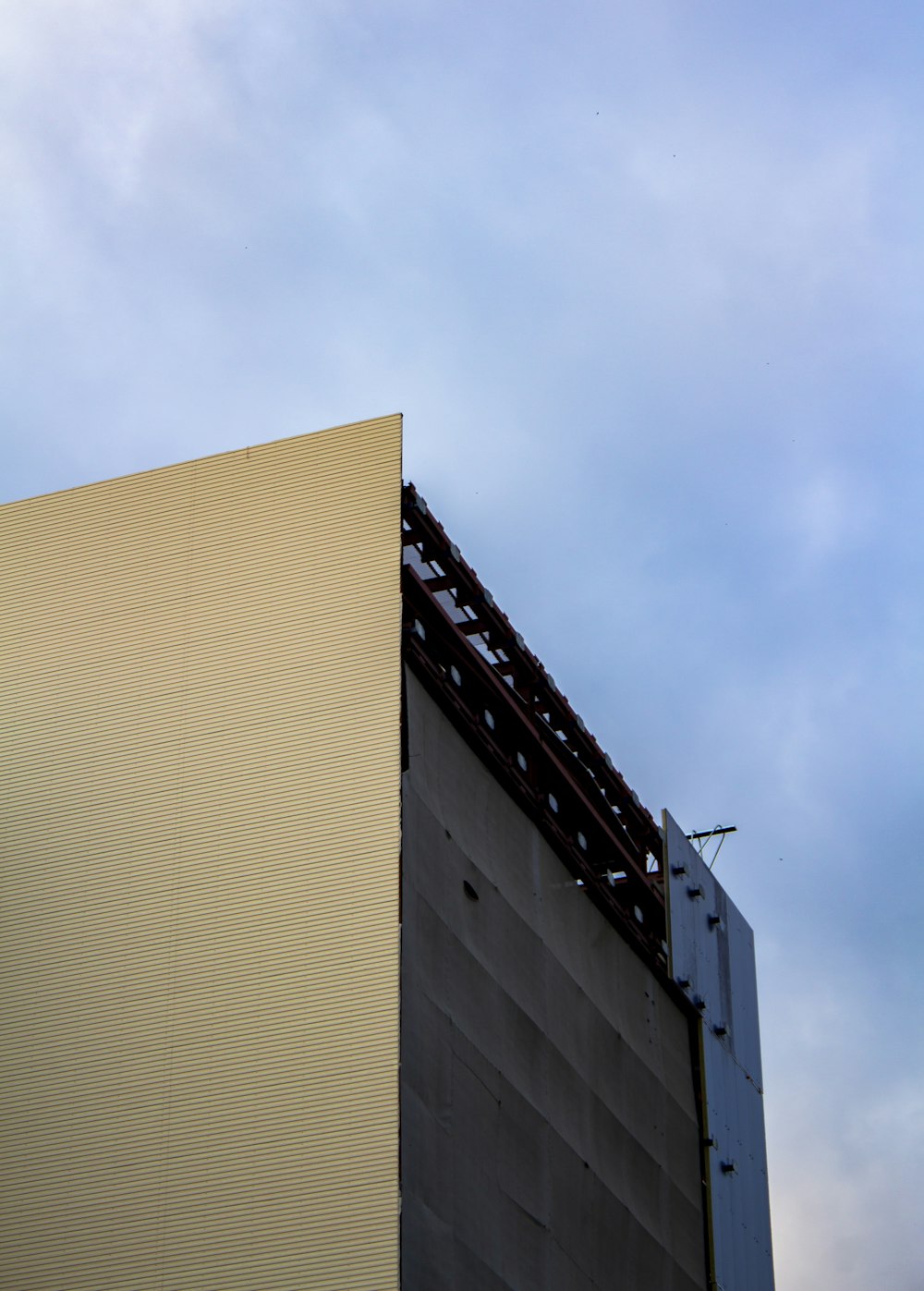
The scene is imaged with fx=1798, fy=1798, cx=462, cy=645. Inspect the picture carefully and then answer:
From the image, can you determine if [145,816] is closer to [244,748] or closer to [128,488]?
[244,748]

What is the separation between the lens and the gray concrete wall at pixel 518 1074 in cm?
3089

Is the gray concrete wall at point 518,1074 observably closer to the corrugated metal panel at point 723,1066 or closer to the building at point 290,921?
the building at point 290,921

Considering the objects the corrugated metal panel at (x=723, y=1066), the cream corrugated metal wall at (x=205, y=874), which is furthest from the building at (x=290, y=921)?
the corrugated metal panel at (x=723, y=1066)

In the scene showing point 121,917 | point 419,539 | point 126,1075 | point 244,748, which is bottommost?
point 126,1075

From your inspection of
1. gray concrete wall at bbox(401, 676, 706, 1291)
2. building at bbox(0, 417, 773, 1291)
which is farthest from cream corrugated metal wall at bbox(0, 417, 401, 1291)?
gray concrete wall at bbox(401, 676, 706, 1291)

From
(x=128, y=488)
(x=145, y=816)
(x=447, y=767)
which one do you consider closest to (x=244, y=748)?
(x=145, y=816)

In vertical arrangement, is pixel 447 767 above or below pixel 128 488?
below

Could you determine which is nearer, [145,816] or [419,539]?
[145,816]

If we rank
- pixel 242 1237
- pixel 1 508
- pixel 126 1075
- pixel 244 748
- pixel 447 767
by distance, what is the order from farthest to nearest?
pixel 1 508, pixel 447 767, pixel 244 748, pixel 126 1075, pixel 242 1237

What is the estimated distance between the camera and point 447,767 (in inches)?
1385

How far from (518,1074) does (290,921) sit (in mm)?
6623

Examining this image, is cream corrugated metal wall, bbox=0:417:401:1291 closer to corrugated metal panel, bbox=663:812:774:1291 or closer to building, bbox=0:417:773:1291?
building, bbox=0:417:773:1291

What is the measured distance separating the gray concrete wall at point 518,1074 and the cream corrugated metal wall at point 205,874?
125 cm

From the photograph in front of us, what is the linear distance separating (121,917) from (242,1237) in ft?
20.6
